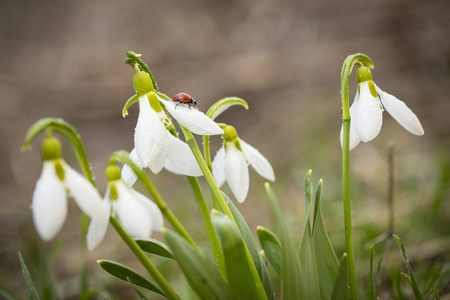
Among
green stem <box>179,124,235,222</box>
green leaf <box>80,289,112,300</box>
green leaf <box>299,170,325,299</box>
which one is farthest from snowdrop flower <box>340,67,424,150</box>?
green leaf <box>80,289,112,300</box>

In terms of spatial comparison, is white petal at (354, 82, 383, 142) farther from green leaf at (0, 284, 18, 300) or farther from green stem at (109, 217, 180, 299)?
green leaf at (0, 284, 18, 300)

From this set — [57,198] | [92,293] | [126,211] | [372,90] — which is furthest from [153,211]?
[92,293]

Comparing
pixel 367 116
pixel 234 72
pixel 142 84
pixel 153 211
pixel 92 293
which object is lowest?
pixel 92 293

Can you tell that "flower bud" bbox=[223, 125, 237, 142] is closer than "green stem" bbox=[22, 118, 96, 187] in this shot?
No

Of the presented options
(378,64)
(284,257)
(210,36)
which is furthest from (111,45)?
(284,257)

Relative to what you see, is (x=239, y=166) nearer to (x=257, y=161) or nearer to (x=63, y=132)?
(x=257, y=161)

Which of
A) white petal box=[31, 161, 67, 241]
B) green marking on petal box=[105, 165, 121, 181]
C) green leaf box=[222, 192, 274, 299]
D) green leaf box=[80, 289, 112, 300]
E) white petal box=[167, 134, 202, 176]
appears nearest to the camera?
white petal box=[31, 161, 67, 241]

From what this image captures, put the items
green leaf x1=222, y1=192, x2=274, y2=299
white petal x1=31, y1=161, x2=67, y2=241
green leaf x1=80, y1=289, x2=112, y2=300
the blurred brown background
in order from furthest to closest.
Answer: the blurred brown background, green leaf x1=80, y1=289, x2=112, y2=300, green leaf x1=222, y1=192, x2=274, y2=299, white petal x1=31, y1=161, x2=67, y2=241

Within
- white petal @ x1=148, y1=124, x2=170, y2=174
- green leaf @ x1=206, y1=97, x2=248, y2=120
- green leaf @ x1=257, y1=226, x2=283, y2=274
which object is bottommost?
green leaf @ x1=257, y1=226, x2=283, y2=274
